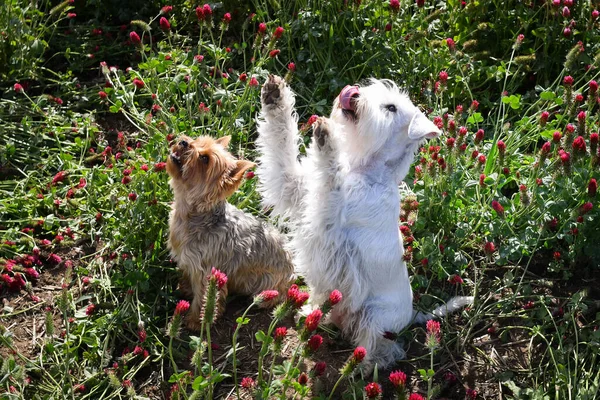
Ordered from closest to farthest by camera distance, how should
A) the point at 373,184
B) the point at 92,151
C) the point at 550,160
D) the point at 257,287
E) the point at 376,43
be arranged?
1. the point at 373,184
2. the point at 257,287
3. the point at 550,160
4. the point at 92,151
5. the point at 376,43

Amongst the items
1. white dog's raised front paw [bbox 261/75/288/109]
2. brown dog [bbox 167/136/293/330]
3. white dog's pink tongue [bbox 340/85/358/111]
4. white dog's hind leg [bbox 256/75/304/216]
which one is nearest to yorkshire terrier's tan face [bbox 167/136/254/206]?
brown dog [bbox 167/136/293/330]

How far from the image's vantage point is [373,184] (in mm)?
4031

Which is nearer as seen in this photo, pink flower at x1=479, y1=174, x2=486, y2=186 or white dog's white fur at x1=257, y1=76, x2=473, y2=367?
white dog's white fur at x1=257, y1=76, x2=473, y2=367

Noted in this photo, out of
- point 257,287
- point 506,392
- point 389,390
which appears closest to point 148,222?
point 257,287

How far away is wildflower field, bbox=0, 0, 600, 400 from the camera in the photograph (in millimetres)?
4051

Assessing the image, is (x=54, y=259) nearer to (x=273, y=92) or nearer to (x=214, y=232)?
(x=214, y=232)

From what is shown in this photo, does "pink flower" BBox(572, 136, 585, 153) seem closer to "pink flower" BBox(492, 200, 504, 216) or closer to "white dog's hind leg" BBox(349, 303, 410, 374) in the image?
"pink flower" BBox(492, 200, 504, 216)

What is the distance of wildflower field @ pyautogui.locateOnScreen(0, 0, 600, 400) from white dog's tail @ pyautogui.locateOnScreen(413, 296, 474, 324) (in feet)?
0.26

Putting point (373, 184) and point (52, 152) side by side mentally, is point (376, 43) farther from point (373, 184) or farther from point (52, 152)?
point (52, 152)

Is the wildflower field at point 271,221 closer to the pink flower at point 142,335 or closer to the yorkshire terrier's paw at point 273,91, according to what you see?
the pink flower at point 142,335

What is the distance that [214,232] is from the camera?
4422 millimetres

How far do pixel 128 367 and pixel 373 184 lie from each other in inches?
69.7

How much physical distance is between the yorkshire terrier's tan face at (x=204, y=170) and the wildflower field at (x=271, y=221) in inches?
Answer: 17.4

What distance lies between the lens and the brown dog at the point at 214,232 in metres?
4.20
